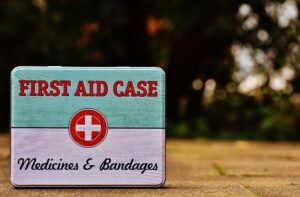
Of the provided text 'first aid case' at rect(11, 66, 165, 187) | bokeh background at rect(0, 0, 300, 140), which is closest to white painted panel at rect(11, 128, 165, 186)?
text 'first aid case' at rect(11, 66, 165, 187)

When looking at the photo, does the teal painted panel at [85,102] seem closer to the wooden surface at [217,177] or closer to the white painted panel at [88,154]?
the white painted panel at [88,154]

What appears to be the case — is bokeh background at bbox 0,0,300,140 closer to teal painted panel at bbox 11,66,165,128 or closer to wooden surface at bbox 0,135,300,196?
wooden surface at bbox 0,135,300,196

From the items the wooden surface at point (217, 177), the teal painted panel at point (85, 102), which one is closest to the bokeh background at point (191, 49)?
the wooden surface at point (217, 177)

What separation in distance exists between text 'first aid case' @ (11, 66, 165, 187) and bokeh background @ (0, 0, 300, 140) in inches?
275

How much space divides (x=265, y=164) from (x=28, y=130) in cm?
282

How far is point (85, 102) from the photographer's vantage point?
4105 mm

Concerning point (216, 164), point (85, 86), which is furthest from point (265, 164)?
point (85, 86)

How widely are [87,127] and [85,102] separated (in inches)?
5.8

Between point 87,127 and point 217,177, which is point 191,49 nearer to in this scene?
point 217,177

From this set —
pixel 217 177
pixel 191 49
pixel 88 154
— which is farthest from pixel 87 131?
pixel 191 49

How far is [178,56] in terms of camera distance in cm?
1342

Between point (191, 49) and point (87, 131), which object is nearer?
point (87, 131)

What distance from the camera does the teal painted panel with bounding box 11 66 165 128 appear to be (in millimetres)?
4098

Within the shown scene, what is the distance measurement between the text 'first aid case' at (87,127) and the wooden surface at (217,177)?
10 cm
